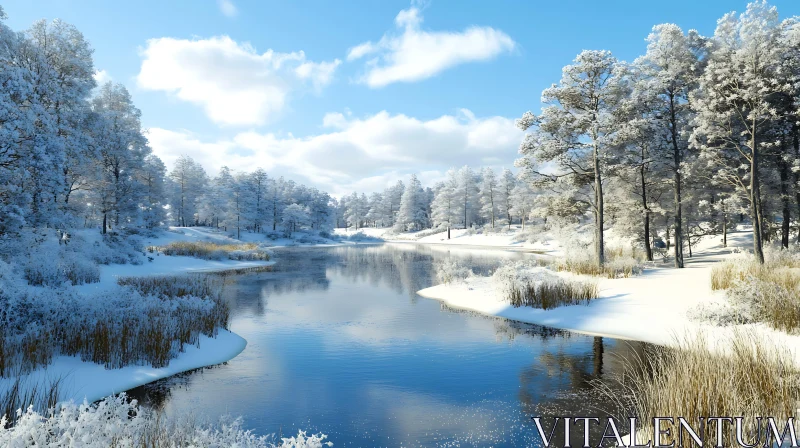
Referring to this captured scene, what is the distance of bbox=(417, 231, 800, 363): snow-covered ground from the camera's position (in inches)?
433

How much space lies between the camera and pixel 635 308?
13.5m

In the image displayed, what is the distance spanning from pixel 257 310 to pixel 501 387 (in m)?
11.0

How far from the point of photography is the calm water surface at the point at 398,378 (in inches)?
270

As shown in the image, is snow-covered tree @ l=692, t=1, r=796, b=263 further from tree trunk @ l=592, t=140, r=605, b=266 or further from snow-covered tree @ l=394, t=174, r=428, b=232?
snow-covered tree @ l=394, t=174, r=428, b=232

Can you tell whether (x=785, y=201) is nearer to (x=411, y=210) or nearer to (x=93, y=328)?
(x=93, y=328)

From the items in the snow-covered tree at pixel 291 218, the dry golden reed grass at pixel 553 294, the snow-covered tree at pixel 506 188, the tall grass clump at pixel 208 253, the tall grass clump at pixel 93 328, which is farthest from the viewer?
the snow-covered tree at pixel 506 188

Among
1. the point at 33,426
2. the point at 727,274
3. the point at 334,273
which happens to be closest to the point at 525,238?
the point at 334,273

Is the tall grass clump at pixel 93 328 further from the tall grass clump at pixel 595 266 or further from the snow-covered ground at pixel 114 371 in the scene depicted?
the tall grass clump at pixel 595 266

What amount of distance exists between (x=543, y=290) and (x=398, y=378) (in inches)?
318

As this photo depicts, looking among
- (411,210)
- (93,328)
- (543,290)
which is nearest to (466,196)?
(411,210)

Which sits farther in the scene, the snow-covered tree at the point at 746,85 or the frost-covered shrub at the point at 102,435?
the snow-covered tree at the point at 746,85

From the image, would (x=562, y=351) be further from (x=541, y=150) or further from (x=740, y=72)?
(x=740, y=72)

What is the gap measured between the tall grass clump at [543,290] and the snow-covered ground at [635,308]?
0.95 feet

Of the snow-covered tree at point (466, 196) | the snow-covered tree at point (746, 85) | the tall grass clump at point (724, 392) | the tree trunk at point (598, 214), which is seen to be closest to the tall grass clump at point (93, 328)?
the tall grass clump at point (724, 392)
